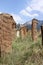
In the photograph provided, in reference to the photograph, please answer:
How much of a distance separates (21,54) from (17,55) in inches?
18.0

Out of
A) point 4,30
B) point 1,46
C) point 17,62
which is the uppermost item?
point 4,30

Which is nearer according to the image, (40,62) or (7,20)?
(40,62)

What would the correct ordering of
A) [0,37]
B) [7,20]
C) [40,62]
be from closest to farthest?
[40,62] → [0,37] → [7,20]

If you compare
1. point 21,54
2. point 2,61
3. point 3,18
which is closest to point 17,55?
point 21,54

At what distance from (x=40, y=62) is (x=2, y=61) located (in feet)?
6.00

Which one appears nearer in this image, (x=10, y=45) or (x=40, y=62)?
(x=40, y=62)

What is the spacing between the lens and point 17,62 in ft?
35.8

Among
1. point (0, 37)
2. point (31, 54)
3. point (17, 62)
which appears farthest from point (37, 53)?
point (0, 37)

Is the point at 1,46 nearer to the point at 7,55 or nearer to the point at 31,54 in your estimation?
the point at 7,55

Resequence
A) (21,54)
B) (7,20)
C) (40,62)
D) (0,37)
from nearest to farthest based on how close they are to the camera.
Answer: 1. (40,62)
2. (0,37)
3. (21,54)
4. (7,20)

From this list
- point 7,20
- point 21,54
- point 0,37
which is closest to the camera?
point 0,37

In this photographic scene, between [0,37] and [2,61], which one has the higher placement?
[0,37]

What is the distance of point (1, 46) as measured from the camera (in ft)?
37.4

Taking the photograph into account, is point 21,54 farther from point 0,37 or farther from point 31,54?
point 0,37
